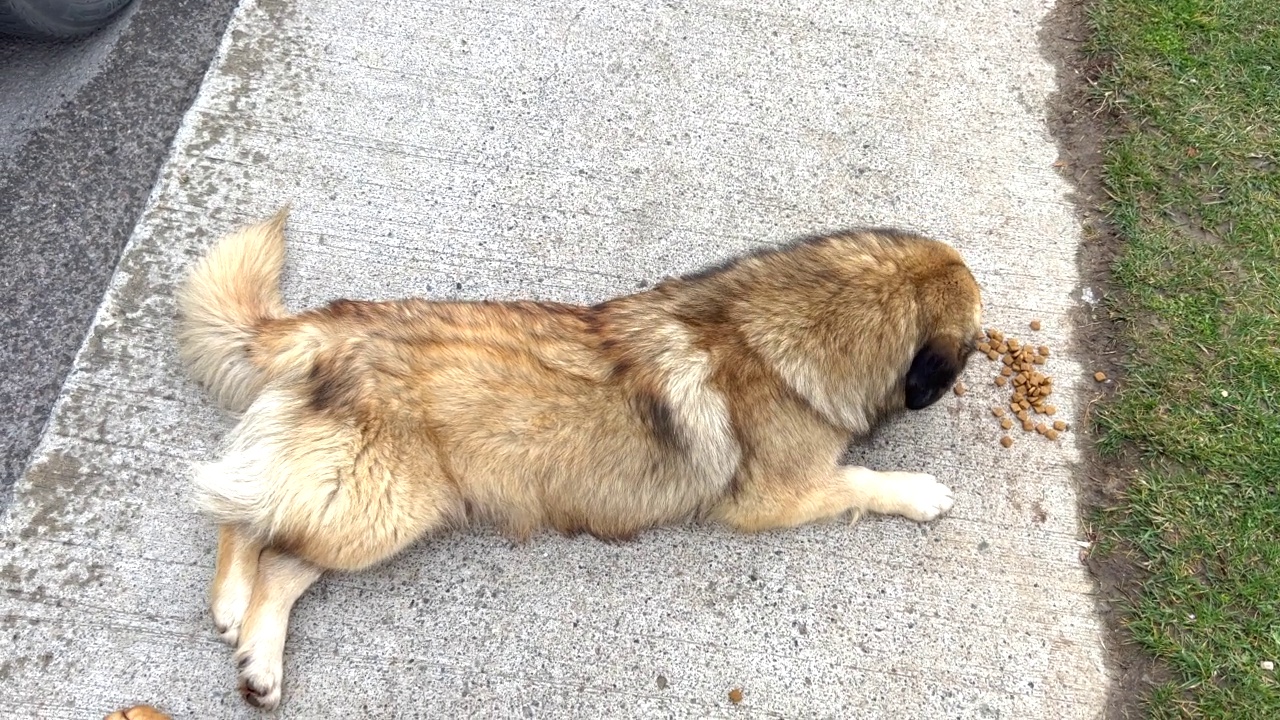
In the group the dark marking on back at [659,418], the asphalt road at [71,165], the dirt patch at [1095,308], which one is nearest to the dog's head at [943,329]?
the dark marking on back at [659,418]

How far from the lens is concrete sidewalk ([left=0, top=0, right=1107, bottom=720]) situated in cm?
272

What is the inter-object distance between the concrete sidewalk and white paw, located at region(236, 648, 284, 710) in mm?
78

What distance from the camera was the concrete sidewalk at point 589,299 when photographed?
2.72 meters

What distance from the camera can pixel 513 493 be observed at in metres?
2.67

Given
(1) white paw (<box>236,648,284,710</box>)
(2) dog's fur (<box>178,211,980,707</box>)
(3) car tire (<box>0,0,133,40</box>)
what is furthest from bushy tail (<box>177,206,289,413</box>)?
(3) car tire (<box>0,0,133,40</box>)

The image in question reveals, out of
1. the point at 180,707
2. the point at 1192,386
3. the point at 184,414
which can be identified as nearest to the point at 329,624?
the point at 180,707

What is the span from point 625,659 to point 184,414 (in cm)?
190

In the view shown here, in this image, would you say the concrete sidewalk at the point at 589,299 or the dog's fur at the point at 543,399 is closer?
the dog's fur at the point at 543,399

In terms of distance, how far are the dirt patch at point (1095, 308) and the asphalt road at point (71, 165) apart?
4036mm

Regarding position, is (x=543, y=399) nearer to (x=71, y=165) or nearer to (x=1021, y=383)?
(x=1021, y=383)

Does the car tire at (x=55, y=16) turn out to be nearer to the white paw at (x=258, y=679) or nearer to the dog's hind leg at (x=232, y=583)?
the dog's hind leg at (x=232, y=583)

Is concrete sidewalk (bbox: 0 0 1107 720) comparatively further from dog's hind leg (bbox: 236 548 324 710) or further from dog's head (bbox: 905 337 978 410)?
dog's head (bbox: 905 337 978 410)

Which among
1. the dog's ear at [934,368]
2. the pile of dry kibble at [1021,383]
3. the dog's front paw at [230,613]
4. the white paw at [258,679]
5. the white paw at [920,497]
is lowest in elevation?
the white paw at [258,679]

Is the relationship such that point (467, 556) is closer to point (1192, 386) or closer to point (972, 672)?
point (972, 672)
